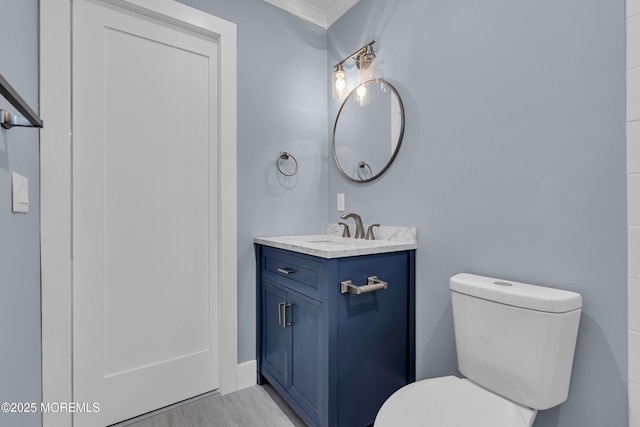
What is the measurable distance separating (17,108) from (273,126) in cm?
131

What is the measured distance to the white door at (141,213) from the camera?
1.42 m

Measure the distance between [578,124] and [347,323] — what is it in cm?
112

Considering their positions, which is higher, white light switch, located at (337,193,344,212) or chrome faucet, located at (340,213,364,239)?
white light switch, located at (337,193,344,212)

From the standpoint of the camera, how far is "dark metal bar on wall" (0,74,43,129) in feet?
2.18

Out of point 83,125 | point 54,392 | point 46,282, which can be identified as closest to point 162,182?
point 83,125

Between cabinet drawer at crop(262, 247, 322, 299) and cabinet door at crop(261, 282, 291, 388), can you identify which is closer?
cabinet drawer at crop(262, 247, 322, 299)

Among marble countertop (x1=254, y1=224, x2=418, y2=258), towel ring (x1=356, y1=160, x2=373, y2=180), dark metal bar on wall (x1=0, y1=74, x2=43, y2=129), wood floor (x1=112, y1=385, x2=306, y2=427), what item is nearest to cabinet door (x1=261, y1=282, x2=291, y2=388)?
wood floor (x1=112, y1=385, x2=306, y2=427)

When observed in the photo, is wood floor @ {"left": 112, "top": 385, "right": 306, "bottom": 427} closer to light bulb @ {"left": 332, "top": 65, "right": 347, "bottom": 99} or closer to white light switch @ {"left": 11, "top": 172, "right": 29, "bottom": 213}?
white light switch @ {"left": 11, "top": 172, "right": 29, "bottom": 213}

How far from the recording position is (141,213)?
155cm

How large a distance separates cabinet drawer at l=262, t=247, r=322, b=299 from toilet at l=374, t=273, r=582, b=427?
55cm

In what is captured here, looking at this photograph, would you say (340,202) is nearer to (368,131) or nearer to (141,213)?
(368,131)

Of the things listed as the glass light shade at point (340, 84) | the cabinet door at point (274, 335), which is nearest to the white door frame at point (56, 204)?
the cabinet door at point (274, 335)

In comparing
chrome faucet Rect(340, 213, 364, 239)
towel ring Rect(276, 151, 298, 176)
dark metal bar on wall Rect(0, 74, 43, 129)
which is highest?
towel ring Rect(276, 151, 298, 176)

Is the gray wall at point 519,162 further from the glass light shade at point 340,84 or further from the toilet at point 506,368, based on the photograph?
the glass light shade at point 340,84
